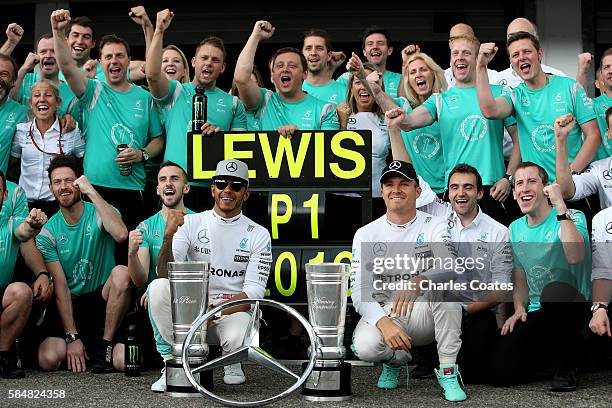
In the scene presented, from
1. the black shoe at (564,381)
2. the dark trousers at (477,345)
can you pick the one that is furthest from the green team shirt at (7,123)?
the black shoe at (564,381)

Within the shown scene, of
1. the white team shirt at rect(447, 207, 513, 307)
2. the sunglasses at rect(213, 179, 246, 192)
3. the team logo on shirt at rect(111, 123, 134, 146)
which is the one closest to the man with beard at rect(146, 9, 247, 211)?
the team logo on shirt at rect(111, 123, 134, 146)

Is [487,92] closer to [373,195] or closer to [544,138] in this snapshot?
[544,138]

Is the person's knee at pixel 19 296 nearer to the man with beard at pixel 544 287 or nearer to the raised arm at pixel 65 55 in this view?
the raised arm at pixel 65 55

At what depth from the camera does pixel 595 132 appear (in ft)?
21.1

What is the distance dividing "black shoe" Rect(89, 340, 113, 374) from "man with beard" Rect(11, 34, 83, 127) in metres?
1.88

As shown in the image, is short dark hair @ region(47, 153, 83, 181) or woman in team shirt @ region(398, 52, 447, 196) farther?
woman in team shirt @ region(398, 52, 447, 196)

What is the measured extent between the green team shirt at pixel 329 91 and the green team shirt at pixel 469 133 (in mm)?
906

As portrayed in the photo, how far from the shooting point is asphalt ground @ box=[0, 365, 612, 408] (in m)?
4.85

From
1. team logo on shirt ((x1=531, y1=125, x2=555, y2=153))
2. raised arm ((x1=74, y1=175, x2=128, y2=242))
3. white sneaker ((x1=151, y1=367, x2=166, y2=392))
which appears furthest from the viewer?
team logo on shirt ((x1=531, y1=125, x2=555, y2=153))

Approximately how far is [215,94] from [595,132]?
2.75 m

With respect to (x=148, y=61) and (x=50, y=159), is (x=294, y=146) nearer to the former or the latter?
(x=148, y=61)

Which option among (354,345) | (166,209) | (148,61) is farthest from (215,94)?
(354,345)

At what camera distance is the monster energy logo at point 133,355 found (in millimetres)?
5863

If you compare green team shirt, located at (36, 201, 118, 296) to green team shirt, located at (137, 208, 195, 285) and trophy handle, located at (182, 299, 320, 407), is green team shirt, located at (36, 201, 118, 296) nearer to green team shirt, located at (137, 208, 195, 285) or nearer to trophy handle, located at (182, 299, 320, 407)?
green team shirt, located at (137, 208, 195, 285)
